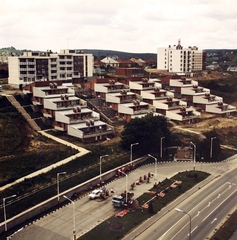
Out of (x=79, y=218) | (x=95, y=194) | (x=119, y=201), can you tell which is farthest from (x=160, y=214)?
(x=95, y=194)

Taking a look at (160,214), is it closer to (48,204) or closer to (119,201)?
(119,201)

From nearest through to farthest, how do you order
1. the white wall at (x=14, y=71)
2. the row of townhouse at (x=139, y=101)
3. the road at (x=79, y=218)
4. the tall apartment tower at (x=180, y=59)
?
the road at (x=79, y=218), the row of townhouse at (x=139, y=101), the white wall at (x=14, y=71), the tall apartment tower at (x=180, y=59)

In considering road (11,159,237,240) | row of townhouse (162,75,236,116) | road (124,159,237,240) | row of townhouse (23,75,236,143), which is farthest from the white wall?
road (124,159,237,240)

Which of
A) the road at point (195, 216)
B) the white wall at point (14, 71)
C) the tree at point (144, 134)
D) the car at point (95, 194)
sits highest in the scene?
the white wall at point (14, 71)

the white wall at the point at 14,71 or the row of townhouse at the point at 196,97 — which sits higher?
the white wall at the point at 14,71

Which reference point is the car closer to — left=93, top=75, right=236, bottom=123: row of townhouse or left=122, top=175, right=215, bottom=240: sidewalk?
left=122, top=175, right=215, bottom=240: sidewalk

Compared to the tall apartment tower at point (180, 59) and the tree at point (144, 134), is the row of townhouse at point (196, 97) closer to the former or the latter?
the tall apartment tower at point (180, 59)

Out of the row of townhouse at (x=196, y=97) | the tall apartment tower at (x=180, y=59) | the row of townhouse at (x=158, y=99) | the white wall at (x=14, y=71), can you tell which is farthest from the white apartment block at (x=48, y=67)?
the tall apartment tower at (x=180, y=59)

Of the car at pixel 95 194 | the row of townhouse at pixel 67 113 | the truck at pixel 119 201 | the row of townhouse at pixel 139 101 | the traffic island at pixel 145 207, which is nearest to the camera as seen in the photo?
the traffic island at pixel 145 207
